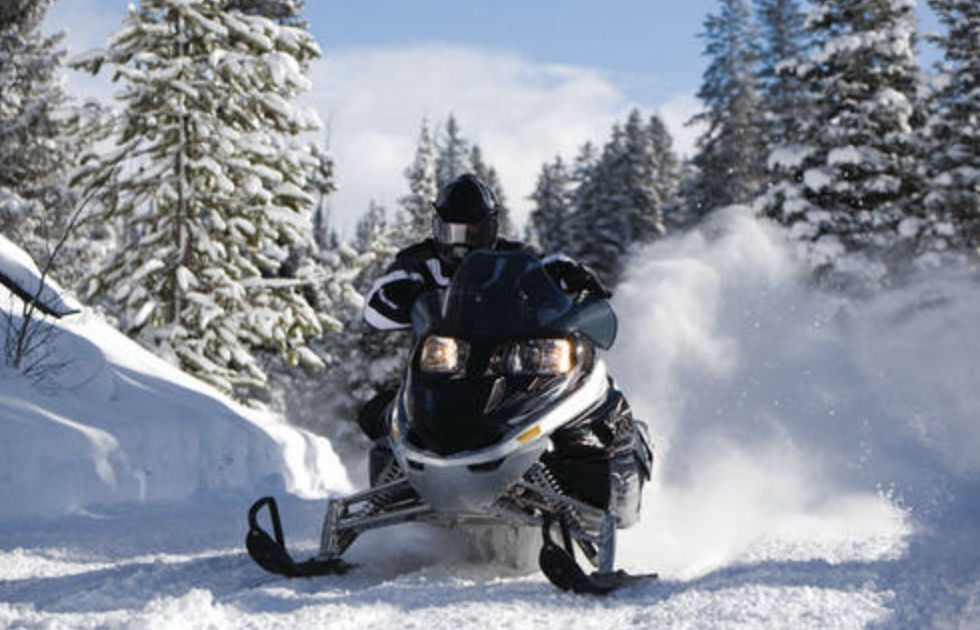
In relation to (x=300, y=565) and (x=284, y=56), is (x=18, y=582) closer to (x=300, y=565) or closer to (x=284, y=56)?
(x=300, y=565)

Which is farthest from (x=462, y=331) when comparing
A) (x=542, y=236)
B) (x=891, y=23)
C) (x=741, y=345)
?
(x=542, y=236)

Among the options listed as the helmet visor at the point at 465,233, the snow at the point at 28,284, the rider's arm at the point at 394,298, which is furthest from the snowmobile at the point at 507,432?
the snow at the point at 28,284

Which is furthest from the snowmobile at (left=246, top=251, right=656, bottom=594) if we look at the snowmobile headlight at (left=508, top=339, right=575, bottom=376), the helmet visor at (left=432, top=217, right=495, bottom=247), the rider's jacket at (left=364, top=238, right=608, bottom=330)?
the helmet visor at (left=432, top=217, right=495, bottom=247)

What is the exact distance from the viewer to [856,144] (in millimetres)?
21906

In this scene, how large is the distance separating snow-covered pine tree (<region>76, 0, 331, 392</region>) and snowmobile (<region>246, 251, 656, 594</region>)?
1035 centimetres

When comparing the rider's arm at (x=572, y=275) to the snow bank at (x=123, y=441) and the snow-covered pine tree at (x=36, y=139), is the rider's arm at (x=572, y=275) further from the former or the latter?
the snow-covered pine tree at (x=36, y=139)

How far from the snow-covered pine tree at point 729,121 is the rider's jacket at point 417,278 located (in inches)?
1275

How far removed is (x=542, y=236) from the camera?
5125cm

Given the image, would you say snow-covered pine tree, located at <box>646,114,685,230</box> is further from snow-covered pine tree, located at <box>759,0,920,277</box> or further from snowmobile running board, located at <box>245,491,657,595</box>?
snowmobile running board, located at <box>245,491,657,595</box>

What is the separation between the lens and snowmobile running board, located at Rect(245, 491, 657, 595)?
12.1 feet

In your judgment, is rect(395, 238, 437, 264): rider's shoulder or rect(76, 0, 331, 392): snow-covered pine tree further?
rect(76, 0, 331, 392): snow-covered pine tree

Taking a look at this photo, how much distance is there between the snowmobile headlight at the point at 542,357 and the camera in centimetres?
410

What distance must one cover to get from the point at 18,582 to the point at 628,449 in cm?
266

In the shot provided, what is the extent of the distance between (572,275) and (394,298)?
3.03 ft
